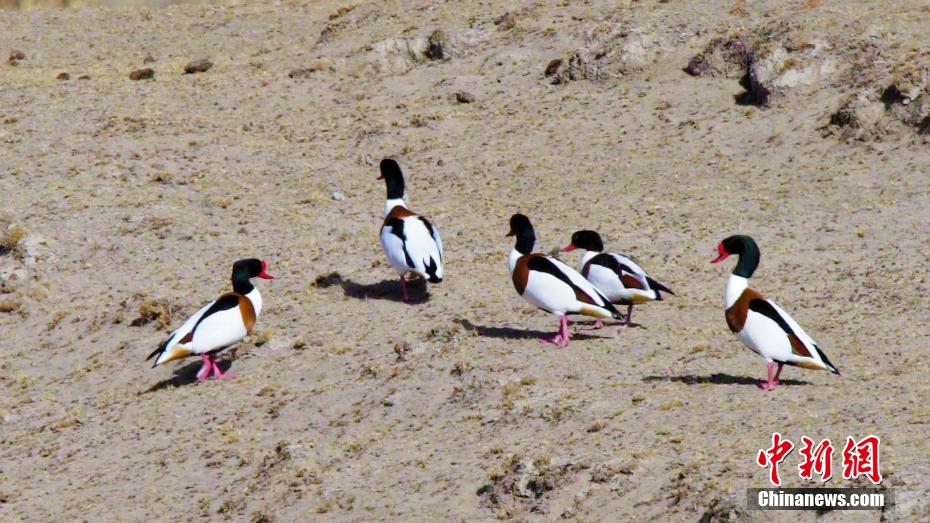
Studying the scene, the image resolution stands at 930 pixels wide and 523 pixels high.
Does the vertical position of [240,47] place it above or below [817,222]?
above

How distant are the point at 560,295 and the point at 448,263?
12.0 ft

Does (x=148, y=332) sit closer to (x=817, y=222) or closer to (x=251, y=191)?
(x=251, y=191)

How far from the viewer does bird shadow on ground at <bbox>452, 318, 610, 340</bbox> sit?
14219mm

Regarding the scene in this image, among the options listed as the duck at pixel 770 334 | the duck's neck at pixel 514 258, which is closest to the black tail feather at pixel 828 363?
the duck at pixel 770 334

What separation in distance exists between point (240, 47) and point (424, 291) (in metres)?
14.7

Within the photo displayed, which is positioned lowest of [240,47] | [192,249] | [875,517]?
[875,517]

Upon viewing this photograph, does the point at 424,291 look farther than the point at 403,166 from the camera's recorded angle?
No

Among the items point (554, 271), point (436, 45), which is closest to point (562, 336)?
point (554, 271)

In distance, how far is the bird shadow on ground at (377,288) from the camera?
53.1 ft

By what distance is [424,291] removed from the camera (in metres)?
16.3

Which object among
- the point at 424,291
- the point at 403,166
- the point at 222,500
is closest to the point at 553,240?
the point at 424,291

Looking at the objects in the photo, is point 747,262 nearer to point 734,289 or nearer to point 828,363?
point 734,289

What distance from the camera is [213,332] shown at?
45.7ft

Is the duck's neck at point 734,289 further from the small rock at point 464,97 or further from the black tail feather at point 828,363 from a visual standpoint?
the small rock at point 464,97
